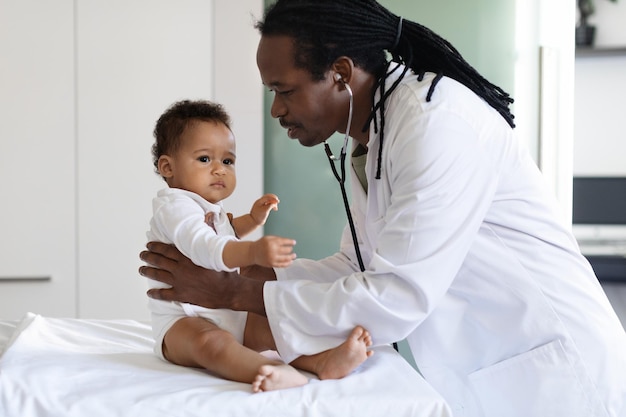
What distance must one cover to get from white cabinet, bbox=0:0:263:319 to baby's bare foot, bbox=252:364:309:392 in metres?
2.00

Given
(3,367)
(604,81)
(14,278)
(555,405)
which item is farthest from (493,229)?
(604,81)

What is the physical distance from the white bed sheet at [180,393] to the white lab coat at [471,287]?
0.10m

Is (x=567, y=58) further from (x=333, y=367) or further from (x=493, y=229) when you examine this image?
(x=333, y=367)

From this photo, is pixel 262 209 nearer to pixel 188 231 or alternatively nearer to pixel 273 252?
pixel 188 231

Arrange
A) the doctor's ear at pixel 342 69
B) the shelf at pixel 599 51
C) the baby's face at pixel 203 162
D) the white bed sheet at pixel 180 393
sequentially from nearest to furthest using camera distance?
the white bed sheet at pixel 180 393
the doctor's ear at pixel 342 69
the baby's face at pixel 203 162
the shelf at pixel 599 51

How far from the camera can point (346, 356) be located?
1.23m

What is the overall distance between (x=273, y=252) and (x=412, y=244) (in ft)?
0.71

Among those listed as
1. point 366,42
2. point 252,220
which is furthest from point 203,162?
point 366,42

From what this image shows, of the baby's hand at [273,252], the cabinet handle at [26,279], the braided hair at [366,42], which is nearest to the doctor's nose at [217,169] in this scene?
the braided hair at [366,42]

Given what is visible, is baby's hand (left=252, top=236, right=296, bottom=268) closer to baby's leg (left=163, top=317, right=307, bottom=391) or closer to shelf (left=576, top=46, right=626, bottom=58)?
baby's leg (left=163, top=317, right=307, bottom=391)

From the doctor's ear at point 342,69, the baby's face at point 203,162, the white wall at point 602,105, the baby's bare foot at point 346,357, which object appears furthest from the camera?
the white wall at point 602,105

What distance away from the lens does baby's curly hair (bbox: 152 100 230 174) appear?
1.66 m

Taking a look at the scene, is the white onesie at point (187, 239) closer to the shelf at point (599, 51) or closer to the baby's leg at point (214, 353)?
the baby's leg at point (214, 353)

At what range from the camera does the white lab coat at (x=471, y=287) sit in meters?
1.25
